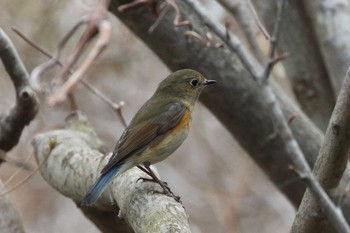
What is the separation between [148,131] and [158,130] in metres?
0.06

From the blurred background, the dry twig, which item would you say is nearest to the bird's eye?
the dry twig

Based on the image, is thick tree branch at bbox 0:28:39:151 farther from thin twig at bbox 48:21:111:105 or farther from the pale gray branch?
thin twig at bbox 48:21:111:105

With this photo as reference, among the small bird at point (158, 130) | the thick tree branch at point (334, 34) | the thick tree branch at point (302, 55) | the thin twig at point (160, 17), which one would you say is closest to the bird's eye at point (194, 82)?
the small bird at point (158, 130)

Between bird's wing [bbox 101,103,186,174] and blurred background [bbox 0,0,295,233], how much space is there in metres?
2.53

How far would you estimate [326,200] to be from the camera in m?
2.24

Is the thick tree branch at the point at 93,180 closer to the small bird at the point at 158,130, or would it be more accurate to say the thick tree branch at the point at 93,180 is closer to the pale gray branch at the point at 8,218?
the small bird at the point at 158,130

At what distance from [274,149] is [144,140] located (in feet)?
3.52

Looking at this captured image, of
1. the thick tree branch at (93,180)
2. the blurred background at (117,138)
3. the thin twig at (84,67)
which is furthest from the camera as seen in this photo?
the blurred background at (117,138)

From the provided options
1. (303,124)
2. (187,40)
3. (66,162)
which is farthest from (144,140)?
(303,124)

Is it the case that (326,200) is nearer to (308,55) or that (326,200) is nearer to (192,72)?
(192,72)

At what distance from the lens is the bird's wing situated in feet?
11.3

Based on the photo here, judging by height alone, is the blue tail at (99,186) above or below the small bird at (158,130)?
above

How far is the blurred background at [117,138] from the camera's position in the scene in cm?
652

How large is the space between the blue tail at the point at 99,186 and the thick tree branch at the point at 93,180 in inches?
2.9
